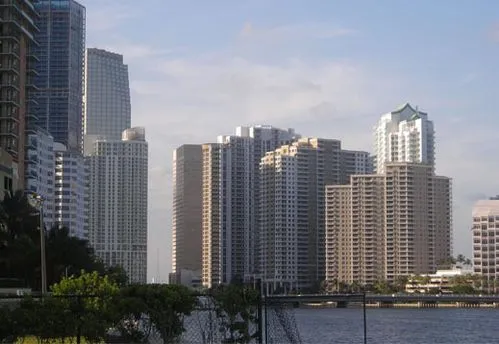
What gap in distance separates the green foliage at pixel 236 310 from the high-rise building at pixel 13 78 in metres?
85.5

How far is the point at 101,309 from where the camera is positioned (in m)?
23.7

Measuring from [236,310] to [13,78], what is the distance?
297 feet

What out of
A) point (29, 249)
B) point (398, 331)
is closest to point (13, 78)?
point (29, 249)

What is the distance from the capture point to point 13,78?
4294 inches

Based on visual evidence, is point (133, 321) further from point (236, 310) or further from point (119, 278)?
point (119, 278)

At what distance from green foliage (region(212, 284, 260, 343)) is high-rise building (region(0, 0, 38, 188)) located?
281 feet

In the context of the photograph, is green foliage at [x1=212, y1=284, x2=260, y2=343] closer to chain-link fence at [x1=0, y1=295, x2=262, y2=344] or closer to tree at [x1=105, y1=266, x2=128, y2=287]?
chain-link fence at [x1=0, y1=295, x2=262, y2=344]

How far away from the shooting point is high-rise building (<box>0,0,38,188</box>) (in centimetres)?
10825

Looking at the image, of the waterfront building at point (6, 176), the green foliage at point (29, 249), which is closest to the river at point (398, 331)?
the green foliage at point (29, 249)

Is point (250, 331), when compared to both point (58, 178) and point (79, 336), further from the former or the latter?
point (58, 178)

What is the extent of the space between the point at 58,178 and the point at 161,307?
178 metres

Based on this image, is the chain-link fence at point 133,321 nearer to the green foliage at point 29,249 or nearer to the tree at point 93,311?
the tree at point 93,311

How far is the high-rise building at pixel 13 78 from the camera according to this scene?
355 feet

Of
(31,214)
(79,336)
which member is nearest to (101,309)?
(79,336)
